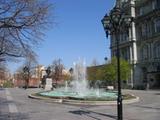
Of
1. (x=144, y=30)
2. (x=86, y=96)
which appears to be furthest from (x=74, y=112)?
(x=144, y=30)

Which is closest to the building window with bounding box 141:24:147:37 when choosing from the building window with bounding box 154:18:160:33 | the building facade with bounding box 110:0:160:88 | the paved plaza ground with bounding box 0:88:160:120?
the building facade with bounding box 110:0:160:88

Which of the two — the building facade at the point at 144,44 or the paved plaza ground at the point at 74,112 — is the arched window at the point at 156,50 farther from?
Answer: the paved plaza ground at the point at 74,112

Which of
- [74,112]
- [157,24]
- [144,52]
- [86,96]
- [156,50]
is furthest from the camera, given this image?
[144,52]

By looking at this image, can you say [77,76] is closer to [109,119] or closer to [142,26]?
[142,26]

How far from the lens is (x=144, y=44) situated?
78500 millimetres

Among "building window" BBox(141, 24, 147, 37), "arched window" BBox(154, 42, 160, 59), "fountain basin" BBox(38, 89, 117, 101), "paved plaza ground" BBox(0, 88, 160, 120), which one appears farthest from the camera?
"building window" BBox(141, 24, 147, 37)

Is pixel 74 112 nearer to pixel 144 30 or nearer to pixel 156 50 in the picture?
pixel 156 50

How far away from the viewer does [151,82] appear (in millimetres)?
73500

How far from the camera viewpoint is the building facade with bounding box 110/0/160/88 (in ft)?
242

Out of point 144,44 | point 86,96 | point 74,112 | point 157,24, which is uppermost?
point 157,24

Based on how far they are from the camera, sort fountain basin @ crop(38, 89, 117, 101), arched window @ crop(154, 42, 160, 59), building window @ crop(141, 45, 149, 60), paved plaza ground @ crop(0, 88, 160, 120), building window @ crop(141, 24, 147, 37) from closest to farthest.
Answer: paved plaza ground @ crop(0, 88, 160, 120)
fountain basin @ crop(38, 89, 117, 101)
arched window @ crop(154, 42, 160, 59)
building window @ crop(141, 45, 149, 60)
building window @ crop(141, 24, 147, 37)

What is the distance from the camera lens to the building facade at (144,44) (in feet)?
242

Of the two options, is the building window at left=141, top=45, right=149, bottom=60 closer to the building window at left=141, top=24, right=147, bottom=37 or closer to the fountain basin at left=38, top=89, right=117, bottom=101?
the building window at left=141, top=24, right=147, bottom=37

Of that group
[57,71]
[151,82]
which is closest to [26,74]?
[57,71]
